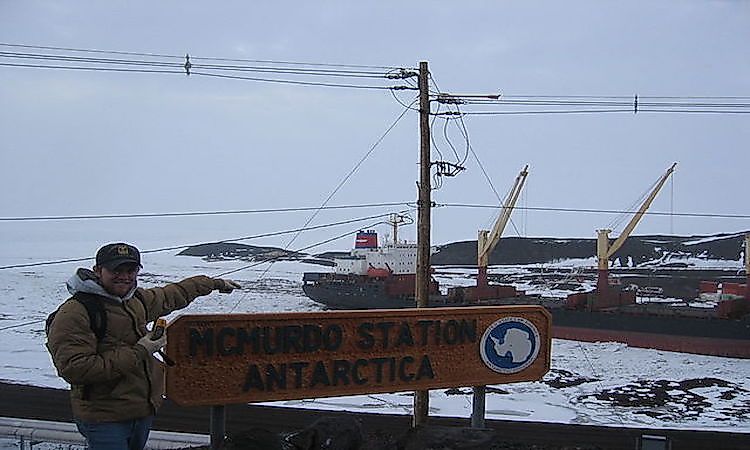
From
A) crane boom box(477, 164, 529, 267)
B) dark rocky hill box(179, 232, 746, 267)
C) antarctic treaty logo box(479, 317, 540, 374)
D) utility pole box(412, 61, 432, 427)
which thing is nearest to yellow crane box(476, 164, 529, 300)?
crane boom box(477, 164, 529, 267)

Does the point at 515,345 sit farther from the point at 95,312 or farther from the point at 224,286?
the point at 95,312

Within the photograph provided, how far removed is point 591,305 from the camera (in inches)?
1282

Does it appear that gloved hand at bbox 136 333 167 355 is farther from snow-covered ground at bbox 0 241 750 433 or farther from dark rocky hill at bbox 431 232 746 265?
dark rocky hill at bbox 431 232 746 265

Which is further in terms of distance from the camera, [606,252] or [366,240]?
[366,240]

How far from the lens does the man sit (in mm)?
3572

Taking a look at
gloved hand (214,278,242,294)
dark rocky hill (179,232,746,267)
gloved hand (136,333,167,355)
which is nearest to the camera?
gloved hand (136,333,167,355)

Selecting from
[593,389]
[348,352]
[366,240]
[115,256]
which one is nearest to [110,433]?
[115,256]

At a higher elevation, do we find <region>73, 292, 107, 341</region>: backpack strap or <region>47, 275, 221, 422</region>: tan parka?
<region>73, 292, 107, 341</region>: backpack strap

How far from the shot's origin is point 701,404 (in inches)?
709

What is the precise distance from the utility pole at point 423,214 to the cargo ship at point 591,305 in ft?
60.5

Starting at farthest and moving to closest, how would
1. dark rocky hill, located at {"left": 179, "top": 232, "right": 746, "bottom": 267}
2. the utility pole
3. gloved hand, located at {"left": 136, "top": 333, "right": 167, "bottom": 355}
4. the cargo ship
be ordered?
1. dark rocky hill, located at {"left": 179, "top": 232, "right": 746, "bottom": 267}
2. the cargo ship
3. the utility pole
4. gloved hand, located at {"left": 136, "top": 333, "right": 167, "bottom": 355}

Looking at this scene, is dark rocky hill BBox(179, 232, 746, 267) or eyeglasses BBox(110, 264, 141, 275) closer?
eyeglasses BBox(110, 264, 141, 275)

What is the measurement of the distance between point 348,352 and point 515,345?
144 cm

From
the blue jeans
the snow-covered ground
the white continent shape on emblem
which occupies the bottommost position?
the snow-covered ground
